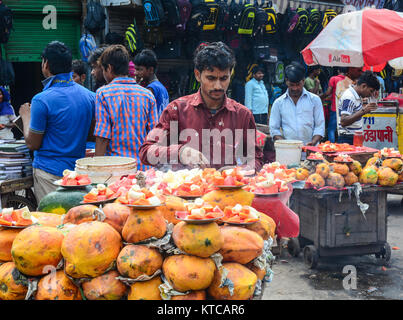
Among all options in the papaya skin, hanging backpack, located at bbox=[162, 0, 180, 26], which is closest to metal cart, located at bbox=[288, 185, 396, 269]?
the papaya skin

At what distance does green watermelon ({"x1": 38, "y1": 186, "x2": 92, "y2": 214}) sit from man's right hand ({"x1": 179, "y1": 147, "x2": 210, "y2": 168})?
0.68 m

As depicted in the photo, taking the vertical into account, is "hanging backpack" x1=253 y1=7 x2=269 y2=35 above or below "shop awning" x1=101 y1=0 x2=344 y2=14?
below

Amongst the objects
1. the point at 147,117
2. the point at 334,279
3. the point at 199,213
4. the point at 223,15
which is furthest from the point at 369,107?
the point at 199,213

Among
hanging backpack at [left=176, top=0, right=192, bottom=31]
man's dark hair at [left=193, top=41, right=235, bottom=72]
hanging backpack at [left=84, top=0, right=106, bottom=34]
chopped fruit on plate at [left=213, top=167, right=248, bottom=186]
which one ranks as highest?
hanging backpack at [left=176, top=0, right=192, bottom=31]

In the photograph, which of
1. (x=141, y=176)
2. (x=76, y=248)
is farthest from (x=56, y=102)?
(x=76, y=248)

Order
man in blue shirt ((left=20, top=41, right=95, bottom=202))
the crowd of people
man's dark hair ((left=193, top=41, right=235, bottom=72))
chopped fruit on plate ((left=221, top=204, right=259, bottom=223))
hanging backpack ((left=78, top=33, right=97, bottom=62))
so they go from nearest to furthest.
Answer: chopped fruit on plate ((left=221, top=204, right=259, bottom=223)), man's dark hair ((left=193, top=41, right=235, bottom=72)), the crowd of people, man in blue shirt ((left=20, top=41, right=95, bottom=202)), hanging backpack ((left=78, top=33, right=97, bottom=62))

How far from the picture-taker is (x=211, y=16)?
30.3ft

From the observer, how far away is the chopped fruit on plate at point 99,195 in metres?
1.91

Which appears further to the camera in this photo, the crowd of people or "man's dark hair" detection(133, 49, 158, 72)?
"man's dark hair" detection(133, 49, 158, 72)

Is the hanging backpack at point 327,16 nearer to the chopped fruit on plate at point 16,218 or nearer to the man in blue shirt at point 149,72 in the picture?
the man in blue shirt at point 149,72

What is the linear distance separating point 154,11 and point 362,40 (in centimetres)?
400

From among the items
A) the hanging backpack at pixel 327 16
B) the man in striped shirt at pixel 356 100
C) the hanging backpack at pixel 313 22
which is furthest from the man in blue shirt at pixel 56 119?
the hanging backpack at pixel 327 16

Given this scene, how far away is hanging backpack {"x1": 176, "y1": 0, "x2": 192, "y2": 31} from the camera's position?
8758 millimetres

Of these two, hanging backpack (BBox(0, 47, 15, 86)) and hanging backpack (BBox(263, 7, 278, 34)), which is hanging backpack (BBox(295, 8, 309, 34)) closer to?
hanging backpack (BBox(263, 7, 278, 34))
